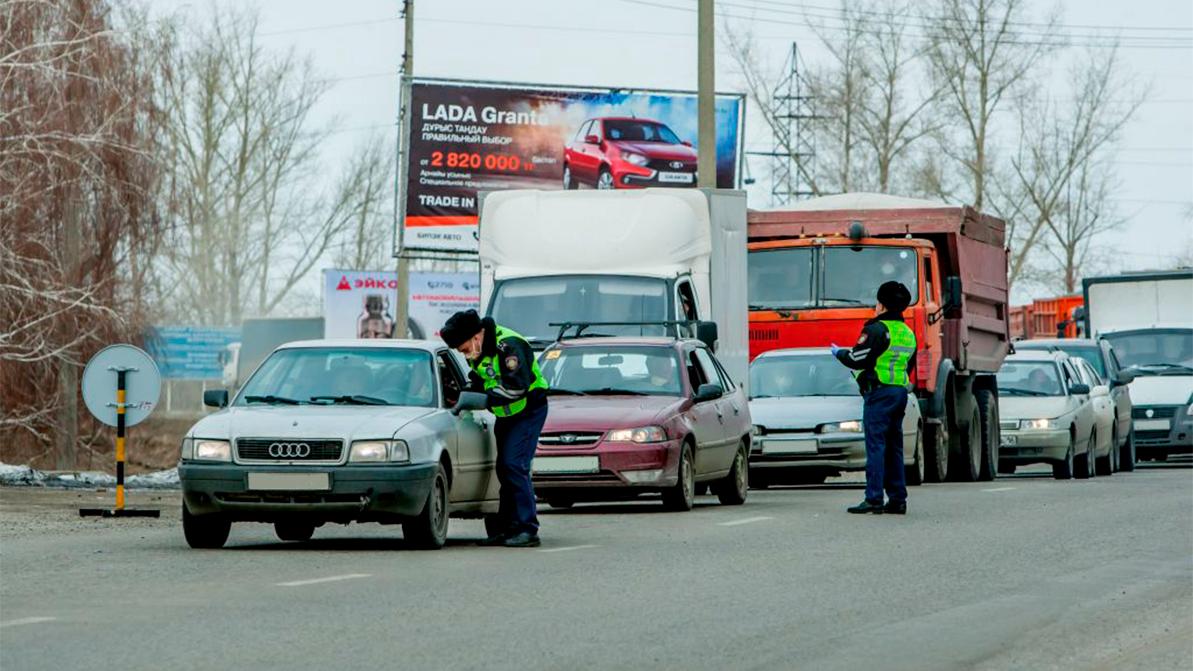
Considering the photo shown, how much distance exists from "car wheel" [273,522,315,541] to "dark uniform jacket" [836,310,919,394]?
15.5 ft

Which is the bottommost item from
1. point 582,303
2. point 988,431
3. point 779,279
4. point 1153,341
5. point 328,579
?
point 328,579

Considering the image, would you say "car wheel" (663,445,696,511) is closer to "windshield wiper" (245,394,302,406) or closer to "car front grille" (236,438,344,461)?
"windshield wiper" (245,394,302,406)

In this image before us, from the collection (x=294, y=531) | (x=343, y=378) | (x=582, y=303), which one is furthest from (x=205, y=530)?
(x=582, y=303)

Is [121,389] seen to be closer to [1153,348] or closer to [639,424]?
[639,424]

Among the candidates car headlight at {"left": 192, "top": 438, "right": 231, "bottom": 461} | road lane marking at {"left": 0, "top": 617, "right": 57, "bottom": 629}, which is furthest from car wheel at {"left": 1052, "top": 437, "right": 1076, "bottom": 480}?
road lane marking at {"left": 0, "top": 617, "right": 57, "bottom": 629}

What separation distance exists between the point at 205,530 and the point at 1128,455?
22.1 metres

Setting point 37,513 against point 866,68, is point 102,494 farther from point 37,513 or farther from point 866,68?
point 866,68

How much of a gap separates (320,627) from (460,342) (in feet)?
17.0

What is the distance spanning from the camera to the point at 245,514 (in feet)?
47.1

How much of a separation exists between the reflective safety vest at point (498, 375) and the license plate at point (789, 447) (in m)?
8.95

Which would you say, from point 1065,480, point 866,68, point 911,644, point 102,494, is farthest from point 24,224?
point 866,68

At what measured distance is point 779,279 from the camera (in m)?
27.0

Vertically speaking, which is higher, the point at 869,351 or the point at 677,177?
the point at 677,177

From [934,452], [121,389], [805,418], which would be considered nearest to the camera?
[121,389]
